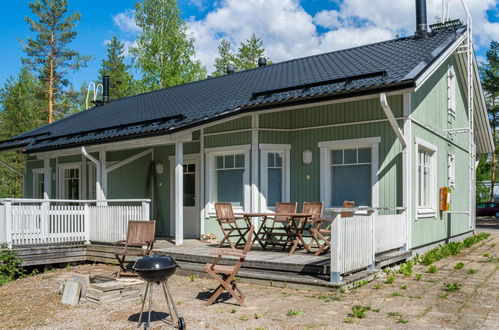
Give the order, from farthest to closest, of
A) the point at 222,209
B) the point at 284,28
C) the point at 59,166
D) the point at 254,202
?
the point at 284,28
the point at 59,166
the point at 254,202
the point at 222,209

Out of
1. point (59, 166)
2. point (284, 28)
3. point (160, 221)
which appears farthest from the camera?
point (284, 28)

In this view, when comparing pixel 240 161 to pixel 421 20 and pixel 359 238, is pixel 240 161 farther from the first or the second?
pixel 421 20


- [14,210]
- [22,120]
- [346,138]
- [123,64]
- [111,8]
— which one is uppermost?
[111,8]

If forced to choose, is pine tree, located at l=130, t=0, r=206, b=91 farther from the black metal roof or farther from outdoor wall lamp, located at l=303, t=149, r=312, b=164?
outdoor wall lamp, located at l=303, t=149, r=312, b=164

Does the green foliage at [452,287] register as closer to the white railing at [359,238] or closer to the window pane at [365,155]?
the white railing at [359,238]

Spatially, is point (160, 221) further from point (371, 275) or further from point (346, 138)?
point (371, 275)

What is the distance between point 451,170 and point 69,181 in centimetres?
1165

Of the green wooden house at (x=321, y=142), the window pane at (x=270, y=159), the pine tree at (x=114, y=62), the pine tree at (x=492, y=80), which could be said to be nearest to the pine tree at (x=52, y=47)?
the pine tree at (x=114, y=62)

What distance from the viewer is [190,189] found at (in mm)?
12023

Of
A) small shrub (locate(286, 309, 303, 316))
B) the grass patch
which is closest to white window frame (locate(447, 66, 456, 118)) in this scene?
the grass patch

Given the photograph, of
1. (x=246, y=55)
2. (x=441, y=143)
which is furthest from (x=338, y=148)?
(x=246, y=55)

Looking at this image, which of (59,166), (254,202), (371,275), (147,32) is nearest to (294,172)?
(254,202)

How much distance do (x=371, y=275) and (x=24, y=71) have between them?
31060mm

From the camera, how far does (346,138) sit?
31.1ft
